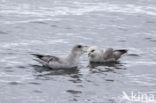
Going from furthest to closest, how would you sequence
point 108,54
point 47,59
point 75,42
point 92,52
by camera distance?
1. point 75,42
2. point 108,54
3. point 92,52
4. point 47,59

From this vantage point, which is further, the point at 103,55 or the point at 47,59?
the point at 103,55

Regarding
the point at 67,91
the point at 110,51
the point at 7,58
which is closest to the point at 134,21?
the point at 110,51

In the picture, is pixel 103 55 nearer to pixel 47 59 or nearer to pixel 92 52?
pixel 92 52

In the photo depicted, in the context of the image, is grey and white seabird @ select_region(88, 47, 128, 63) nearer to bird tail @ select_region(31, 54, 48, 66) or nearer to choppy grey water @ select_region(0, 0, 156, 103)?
choppy grey water @ select_region(0, 0, 156, 103)

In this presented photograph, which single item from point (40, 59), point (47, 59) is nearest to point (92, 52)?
point (47, 59)

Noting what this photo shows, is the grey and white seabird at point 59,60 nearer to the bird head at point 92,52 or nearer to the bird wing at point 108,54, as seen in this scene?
the bird head at point 92,52

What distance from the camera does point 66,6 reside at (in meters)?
32.0

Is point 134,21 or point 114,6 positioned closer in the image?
point 134,21

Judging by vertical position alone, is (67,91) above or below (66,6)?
below

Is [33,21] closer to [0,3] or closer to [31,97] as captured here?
[0,3]

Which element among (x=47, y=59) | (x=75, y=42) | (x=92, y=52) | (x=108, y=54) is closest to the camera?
(x=47, y=59)

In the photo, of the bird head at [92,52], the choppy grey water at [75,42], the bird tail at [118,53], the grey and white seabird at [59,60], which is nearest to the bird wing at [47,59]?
the grey and white seabird at [59,60]

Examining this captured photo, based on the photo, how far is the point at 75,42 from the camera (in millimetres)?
24500

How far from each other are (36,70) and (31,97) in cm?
343
